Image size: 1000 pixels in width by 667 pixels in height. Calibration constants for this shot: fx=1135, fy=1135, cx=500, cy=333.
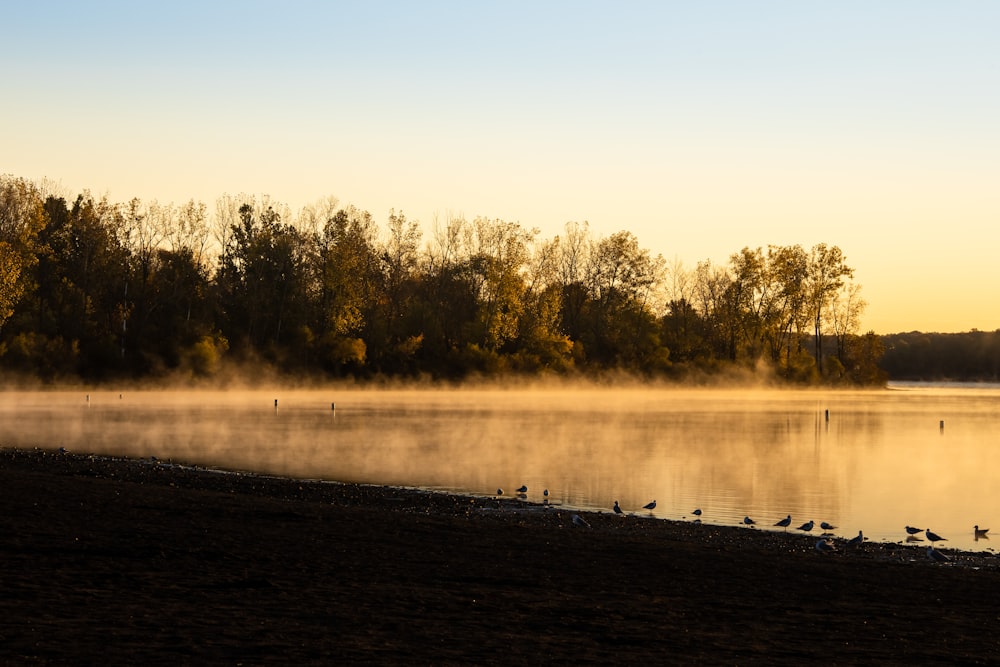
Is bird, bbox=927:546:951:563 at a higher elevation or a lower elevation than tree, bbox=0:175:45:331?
lower

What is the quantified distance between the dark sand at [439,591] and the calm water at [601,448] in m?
8.73

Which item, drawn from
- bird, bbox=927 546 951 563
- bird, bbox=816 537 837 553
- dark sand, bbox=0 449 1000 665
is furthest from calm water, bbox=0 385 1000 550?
dark sand, bbox=0 449 1000 665

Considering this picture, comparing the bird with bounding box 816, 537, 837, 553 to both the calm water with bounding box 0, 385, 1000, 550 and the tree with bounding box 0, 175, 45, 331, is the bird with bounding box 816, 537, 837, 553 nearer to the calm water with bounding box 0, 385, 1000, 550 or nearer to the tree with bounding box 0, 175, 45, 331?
the calm water with bounding box 0, 385, 1000, 550

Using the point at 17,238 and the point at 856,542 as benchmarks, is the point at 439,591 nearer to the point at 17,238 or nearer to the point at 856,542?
the point at 856,542

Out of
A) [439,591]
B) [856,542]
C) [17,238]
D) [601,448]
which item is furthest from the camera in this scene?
[17,238]

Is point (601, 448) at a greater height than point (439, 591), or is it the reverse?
point (439, 591)

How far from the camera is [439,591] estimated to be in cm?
1540

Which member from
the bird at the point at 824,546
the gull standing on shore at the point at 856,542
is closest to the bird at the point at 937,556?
the bird at the point at 824,546

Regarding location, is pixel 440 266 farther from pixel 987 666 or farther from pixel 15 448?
pixel 987 666

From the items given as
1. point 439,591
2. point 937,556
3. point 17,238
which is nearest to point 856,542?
point 937,556

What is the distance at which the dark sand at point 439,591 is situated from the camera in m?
12.1

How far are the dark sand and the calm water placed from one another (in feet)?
28.6

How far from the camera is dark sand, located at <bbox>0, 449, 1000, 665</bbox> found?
12070mm

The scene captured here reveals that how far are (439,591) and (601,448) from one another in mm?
37742
